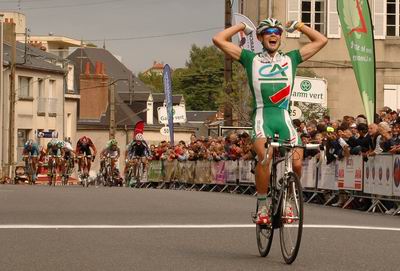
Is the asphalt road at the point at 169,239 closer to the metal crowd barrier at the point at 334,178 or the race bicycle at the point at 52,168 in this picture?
the metal crowd barrier at the point at 334,178

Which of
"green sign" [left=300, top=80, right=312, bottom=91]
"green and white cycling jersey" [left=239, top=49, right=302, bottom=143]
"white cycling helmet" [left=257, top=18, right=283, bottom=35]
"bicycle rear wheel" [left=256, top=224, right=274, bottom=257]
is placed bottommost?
"bicycle rear wheel" [left=256, top=224, right=274, bottom=257]

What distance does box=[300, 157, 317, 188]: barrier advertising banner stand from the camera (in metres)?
26.9

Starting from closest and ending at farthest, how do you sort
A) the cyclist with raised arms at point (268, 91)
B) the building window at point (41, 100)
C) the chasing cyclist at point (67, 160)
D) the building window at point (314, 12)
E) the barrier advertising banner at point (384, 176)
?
1. the cyclist with raised arms at point (268, 91)
2. the barrier advertising banner at point (384, 176)
3. the chasing cyclist at point (67, 160)
4. the building window at point (314, 12)
5. the building window at point (41, 100)

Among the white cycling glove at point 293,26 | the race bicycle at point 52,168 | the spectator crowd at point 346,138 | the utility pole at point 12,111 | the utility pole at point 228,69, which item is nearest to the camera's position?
the white cycling glove at point 293,26

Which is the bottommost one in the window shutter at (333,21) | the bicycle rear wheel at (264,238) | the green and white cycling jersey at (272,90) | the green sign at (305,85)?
the bicycle rear wheel at (264,238)

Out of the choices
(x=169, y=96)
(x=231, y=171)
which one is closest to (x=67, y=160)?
(x=169, y=96)

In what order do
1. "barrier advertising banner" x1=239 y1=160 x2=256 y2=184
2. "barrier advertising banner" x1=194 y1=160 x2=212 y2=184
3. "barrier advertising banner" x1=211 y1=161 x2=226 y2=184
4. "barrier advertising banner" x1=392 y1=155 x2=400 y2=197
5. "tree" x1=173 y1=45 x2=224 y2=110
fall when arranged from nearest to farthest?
1. "barrier advertising banner" x1=392 y1=155 x2=400 y2=197
2. "barrier advertising banner" x1=239 y1=160 x2=256 y2=184
3. "barrier advertising banner" x1=211 y1=161 x2=226 y2=184
4. "barrier advertising banner" x1=194 y1=160 x2=212 y2=184
5. "tree" x1=173 y1=45 x2=224 y2=110

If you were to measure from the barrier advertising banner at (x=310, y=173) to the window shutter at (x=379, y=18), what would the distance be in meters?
23.4

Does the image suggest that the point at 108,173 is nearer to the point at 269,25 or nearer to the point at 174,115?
the point at 174,115

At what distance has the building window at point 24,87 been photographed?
8108cm

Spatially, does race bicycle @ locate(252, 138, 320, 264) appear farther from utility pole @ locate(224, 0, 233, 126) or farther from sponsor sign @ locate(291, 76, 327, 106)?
utility pole @ locate(224, 0, 233, 126)

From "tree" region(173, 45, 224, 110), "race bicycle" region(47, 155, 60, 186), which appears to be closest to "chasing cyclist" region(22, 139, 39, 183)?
"race bicycle" region(47, 155, 60, 186)

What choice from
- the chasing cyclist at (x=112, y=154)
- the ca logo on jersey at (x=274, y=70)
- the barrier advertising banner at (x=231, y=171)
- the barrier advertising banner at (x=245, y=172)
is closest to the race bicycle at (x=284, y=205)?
the ca logo on jersey at (x=274, y=70)

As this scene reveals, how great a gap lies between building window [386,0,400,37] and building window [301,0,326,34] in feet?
8.42
